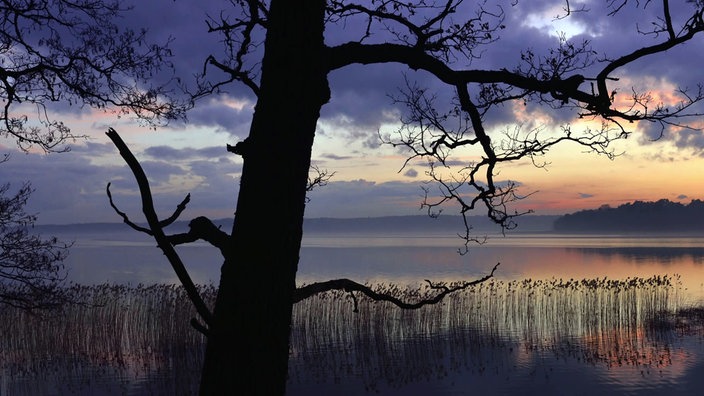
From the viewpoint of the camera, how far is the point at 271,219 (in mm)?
2543

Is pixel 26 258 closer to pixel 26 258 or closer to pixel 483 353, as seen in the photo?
pixel 26 258

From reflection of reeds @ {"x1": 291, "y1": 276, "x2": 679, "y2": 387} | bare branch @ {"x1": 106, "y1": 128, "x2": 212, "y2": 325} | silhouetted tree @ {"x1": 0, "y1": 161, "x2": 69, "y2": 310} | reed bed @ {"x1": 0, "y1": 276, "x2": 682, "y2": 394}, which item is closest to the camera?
bare branch @ {"x1": 106, "y1": 128, "x2": 212, "y2": 325}

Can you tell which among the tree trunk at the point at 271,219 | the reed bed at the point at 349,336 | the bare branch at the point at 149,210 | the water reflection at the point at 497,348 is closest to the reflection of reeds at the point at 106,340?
the reed bed at the point at 349,336

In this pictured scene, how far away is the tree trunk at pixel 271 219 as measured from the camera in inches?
97.3

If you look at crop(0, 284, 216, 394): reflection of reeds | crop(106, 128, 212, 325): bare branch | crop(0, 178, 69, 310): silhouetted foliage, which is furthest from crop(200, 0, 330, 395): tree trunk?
crop(0, 284, 216, 394): reflection of reeds

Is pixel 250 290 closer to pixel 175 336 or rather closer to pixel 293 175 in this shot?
pixel 293 175

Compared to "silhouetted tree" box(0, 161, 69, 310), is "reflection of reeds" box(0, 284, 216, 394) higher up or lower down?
lower down

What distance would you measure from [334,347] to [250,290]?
13.2m

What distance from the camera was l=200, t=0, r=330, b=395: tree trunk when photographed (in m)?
2.47

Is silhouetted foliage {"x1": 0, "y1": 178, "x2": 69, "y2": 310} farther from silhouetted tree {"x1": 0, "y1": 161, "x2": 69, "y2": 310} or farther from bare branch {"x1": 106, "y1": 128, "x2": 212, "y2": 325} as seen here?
bare branch {"x1": 106, "y1": 128, "x2": 212, "y2": 325}

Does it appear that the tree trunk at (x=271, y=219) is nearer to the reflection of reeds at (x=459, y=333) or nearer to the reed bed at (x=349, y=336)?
the reed bed at (x=349, y=336)

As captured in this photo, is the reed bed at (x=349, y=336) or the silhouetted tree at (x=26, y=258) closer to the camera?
the silhouetted tree at (x=26, y=258)

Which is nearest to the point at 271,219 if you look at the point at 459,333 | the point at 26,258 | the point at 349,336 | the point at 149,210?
the point at 149,210

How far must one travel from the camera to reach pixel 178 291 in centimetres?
1568
